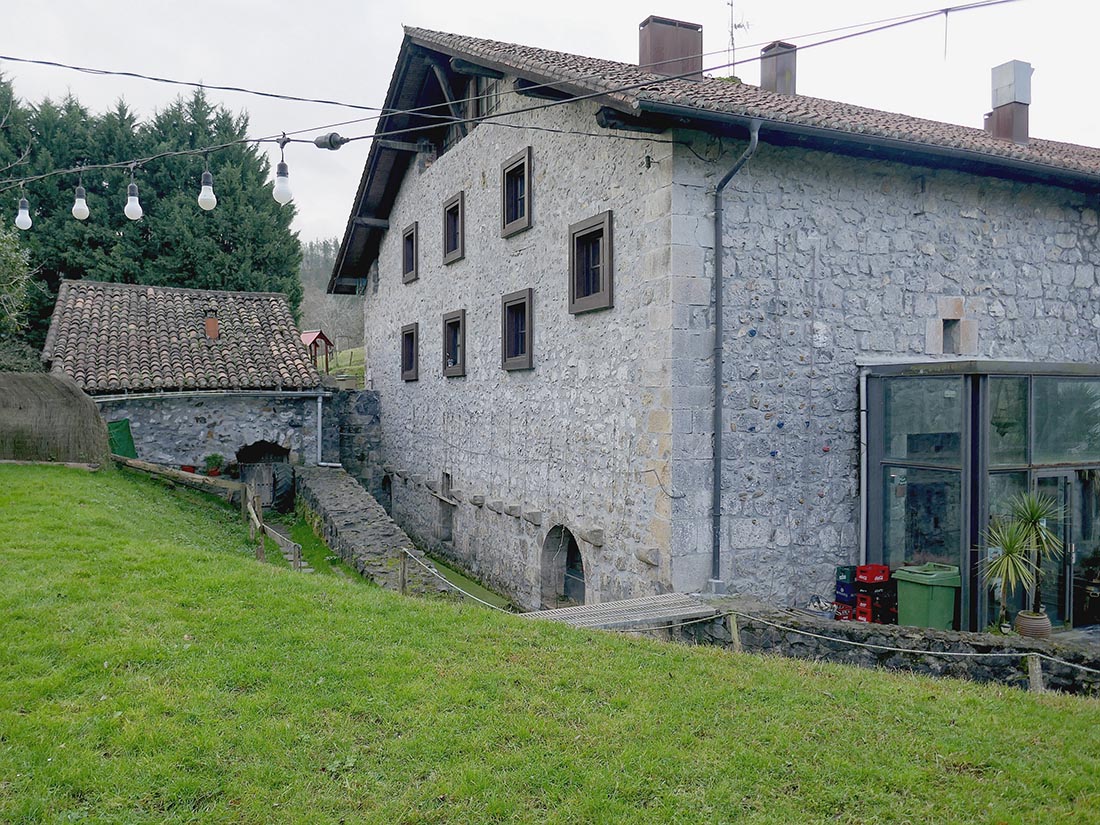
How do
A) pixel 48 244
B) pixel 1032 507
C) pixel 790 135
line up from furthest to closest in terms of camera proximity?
pixel 48 244
pixel 790 135
pixel 1032 507

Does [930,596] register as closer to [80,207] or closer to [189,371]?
[80,207]

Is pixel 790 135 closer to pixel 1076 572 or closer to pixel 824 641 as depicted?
pixel 824 641

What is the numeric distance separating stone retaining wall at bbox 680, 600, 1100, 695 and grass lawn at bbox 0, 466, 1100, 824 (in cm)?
99

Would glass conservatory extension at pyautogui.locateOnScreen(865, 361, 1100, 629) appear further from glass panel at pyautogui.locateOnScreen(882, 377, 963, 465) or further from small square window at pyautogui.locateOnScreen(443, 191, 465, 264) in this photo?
small square window at pyautogui.locateOnScreen(443, 191, 465, 264)

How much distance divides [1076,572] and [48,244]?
28024mm

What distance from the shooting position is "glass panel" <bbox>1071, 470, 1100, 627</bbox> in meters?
9.52

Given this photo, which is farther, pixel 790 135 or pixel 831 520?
pixel 831 520

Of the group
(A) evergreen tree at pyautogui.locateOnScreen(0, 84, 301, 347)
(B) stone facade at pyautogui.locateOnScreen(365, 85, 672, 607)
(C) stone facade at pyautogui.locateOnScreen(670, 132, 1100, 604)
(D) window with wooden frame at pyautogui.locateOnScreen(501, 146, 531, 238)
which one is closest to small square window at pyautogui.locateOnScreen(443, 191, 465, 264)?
(B) stone facade at pyautogui.locateOnScreen(365, 85, 672, 607)

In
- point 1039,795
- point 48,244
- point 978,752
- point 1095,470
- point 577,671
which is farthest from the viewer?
point 48,244

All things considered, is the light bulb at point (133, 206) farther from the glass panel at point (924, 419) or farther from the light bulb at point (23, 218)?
the glass panel at point (924, 419)

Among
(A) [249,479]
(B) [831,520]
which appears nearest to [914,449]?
(B) [831,520]

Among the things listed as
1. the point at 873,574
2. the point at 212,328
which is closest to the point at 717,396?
the point at 873,574

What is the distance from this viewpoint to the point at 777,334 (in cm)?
923

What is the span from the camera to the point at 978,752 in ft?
15.3
